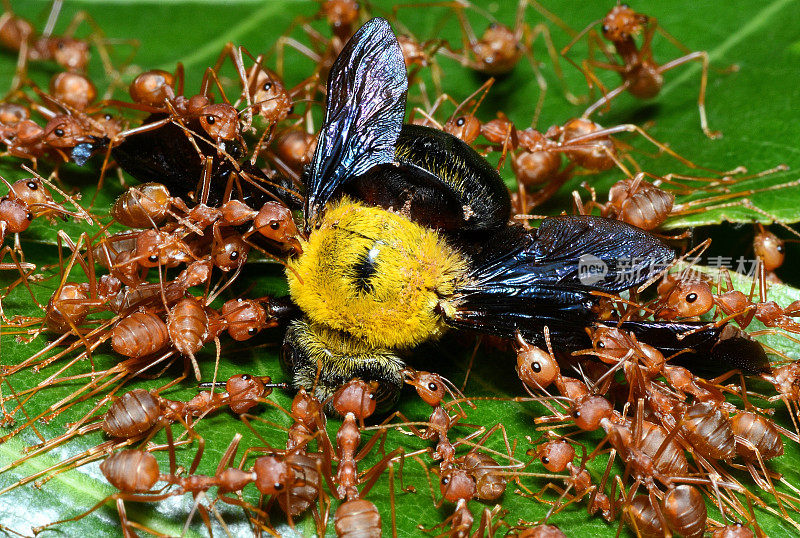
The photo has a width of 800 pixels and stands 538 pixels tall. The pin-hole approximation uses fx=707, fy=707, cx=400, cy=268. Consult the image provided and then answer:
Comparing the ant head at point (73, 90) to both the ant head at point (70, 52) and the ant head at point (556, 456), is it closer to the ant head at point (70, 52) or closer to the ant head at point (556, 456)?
the ant head at point (70, 52)

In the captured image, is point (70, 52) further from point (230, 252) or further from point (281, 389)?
point (281, 389)

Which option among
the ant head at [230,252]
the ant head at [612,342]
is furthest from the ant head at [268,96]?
the ant head at [612,342]

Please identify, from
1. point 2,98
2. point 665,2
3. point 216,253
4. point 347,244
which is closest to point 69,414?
point 216,253

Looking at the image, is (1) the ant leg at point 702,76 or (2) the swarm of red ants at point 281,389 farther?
(1) the ant leg at point 702,76

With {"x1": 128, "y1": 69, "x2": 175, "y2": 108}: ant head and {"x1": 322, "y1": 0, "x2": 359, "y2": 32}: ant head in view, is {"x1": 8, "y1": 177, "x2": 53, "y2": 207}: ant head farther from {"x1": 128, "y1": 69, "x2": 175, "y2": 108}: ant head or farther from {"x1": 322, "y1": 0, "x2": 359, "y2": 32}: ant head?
{"x1": 322, "y1": 0, "x2": 359, "y2": 32}: ant head

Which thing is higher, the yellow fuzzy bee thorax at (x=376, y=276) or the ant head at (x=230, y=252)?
the yellow fuzzy bee thorax at (x=376, y=276)

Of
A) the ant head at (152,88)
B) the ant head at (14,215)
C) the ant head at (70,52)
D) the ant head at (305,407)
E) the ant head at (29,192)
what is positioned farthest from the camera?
the ant head at (70,52)

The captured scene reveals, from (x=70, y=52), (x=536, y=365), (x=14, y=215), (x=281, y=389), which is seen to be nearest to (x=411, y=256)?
(x=536, y=365)

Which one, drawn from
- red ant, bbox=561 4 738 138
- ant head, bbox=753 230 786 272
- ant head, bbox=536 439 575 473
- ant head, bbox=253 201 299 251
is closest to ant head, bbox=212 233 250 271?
ant head, bbox=253 201 299 251
